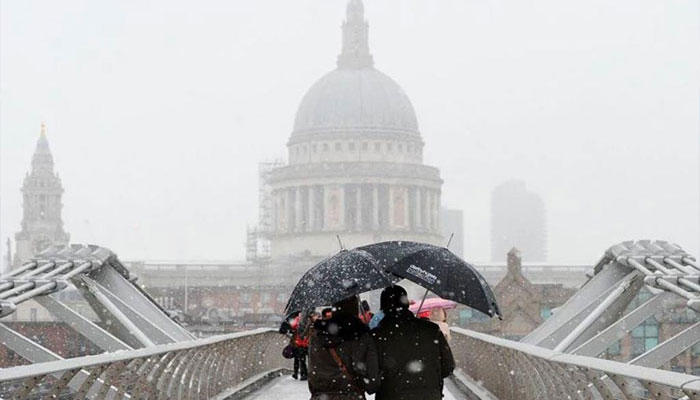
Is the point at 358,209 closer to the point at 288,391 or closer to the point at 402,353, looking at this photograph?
the point at 288,391

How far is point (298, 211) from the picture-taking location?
15162cm

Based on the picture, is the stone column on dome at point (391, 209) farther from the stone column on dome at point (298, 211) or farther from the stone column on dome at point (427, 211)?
the stone column on dome at point (298, 211)

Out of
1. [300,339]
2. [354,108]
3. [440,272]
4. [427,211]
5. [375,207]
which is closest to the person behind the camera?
[440,272]

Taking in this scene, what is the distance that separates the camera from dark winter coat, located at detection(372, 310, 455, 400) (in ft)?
31.1

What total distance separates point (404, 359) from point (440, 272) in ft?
2.88

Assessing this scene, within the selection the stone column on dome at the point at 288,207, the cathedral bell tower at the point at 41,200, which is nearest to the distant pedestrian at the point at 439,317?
the stone column on dome at the point at 288,207

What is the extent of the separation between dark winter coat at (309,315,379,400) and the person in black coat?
190 millimetres

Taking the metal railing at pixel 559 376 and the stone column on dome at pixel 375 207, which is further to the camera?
the stone column on dome at pixel 375 207

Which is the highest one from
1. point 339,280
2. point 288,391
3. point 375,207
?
point 375,207

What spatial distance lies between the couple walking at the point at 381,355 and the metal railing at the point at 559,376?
1303 mm

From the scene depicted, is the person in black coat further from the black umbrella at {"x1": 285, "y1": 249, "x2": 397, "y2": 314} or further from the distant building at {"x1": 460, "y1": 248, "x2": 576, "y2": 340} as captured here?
the distant building at {"x1": 460, "y1": 248, "x2": 576, "y2": 340}

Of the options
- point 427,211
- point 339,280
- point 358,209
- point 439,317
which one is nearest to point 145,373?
point 439,317

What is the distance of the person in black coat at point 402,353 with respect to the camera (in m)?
9.48

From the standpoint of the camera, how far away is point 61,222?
529 feet
